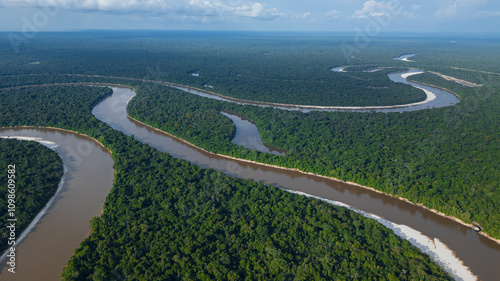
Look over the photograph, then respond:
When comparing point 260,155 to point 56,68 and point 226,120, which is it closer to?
point 226,120

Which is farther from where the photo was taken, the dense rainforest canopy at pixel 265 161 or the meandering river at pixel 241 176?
the meandering river at pixel 241 176

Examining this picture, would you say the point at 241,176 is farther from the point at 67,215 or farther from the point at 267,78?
the point at 267,78

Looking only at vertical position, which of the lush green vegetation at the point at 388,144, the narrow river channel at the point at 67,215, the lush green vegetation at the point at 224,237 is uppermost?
the lush green vegetation at the point at 388,144

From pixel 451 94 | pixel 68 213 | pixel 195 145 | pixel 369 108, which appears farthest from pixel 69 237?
pixel 451 94

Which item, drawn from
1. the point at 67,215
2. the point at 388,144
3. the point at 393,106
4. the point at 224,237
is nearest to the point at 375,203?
the point at 388,144

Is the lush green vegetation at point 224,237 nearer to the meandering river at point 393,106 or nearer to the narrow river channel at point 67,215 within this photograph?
the narrow river channel at point 67,215

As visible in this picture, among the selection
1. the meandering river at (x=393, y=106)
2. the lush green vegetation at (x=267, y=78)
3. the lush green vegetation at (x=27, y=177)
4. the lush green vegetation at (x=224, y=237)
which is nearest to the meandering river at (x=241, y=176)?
the lush green vegetation at (x=27, y=177)

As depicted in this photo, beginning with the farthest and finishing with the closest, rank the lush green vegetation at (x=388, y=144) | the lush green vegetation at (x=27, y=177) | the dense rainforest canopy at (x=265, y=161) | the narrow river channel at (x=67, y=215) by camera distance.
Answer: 1. the lush green vegetation at (x=388, y=144)
2. the lush green vegetation at (x=27, y=177)
3. the narrow river channel at (x=67, y=215)
4. the dense rainforest canopy at (x=265, y=161)
